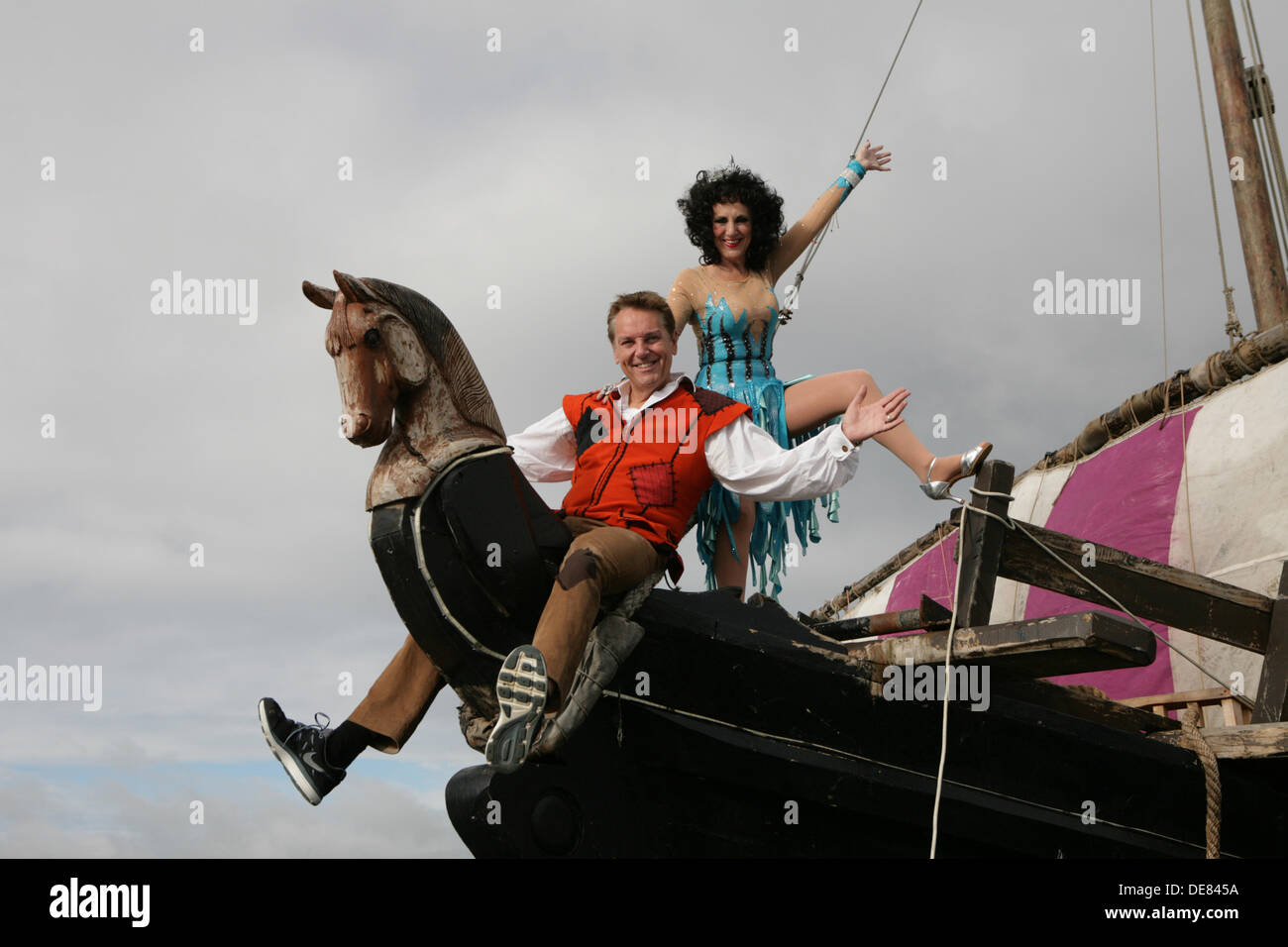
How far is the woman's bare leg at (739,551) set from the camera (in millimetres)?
4488

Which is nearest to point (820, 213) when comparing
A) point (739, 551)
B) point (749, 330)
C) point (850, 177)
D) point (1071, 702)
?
point (850, 177)

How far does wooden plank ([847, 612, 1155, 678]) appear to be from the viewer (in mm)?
3412

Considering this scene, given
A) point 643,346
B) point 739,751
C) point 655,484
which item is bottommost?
point 739,751

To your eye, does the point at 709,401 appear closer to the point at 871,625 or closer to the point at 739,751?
the point at 739,751

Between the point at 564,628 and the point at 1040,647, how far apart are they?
141cm

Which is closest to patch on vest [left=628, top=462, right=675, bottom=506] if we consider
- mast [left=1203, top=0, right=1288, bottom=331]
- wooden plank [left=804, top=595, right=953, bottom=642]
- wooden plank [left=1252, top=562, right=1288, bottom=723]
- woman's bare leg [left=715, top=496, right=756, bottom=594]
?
woman's bare leg [left=715, top=496, right=756, bottom=594]

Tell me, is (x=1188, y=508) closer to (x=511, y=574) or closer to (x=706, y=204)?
(x=706, y=204)

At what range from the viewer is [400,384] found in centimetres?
320

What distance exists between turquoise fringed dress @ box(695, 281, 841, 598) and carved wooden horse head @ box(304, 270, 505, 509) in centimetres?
139
